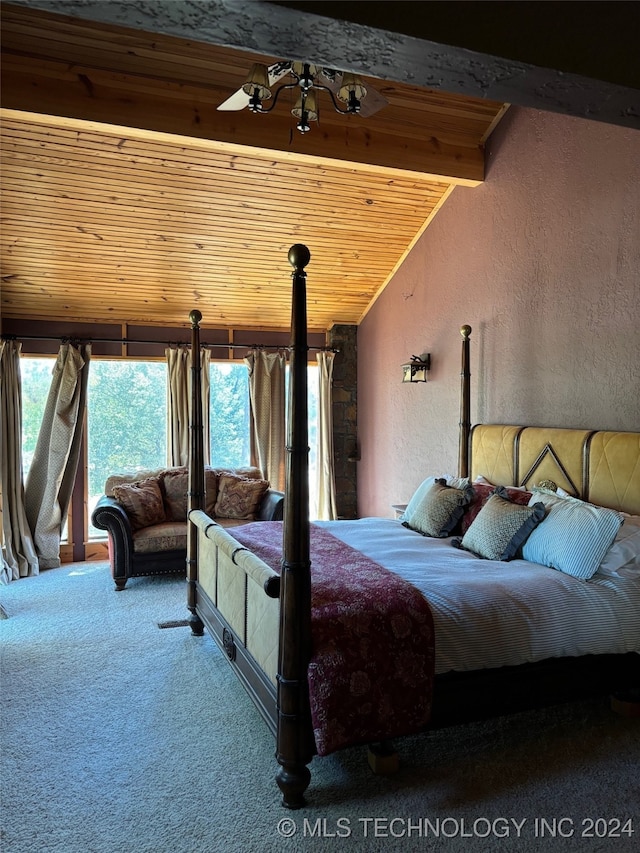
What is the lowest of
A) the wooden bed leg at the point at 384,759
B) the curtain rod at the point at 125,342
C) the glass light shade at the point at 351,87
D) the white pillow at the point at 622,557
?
the wooden bed leg at the point at 384,759

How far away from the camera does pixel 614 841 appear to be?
201 centimetres

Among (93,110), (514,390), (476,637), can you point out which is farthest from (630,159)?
(93,110)

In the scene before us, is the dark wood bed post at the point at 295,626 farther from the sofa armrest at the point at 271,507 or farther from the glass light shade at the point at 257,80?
the sofa armrest at the point at 271,507

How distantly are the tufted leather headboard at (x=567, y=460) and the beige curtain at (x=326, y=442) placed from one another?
2.40 m

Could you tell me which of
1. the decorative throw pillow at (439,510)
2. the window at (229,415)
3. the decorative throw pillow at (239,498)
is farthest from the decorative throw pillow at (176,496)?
the decorative throw pillow at (439,510)

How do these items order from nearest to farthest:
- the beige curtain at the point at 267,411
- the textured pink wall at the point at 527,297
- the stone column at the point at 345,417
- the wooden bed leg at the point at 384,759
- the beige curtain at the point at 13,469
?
the wooden bed leg at the point at 384,759, the textured pink wall at the point at 527,297, the beige curtain at the point at 13,469, the beige curtain at the point at 267,411, the stone column at the point at 345,417

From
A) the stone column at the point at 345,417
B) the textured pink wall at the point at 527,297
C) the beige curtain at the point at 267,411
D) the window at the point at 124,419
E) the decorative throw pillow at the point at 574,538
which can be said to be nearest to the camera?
the decorative throw pillow at the point at 574,538

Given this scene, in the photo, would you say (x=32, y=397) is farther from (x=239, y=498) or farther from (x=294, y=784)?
(x=294, y=784)

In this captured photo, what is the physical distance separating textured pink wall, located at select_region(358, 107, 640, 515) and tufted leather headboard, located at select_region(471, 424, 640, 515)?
18cm

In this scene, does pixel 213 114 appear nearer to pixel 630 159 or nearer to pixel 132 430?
pixel 630 159

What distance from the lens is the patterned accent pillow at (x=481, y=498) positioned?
3.49 m

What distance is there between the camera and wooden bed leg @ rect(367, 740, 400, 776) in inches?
93.0

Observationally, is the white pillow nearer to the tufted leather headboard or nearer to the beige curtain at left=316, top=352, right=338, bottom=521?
the tufted leather headboard

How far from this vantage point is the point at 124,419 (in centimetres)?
606
